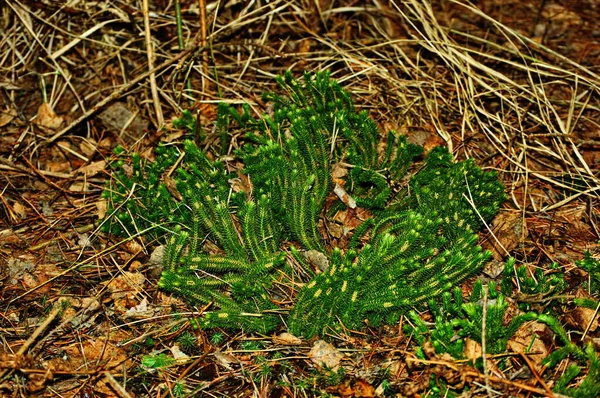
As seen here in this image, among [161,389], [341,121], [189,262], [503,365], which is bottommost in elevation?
[161,389]

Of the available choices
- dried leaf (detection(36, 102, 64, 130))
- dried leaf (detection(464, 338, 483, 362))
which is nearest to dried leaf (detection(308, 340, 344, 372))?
dried leaf (detection(464, 338, 483, 362))

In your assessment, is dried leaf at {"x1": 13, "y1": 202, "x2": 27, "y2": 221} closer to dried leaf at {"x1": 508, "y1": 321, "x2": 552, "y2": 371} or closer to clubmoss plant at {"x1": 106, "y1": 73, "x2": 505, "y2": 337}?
clubmoss plant at {"x1": 106, "y1": 73, "x2": 505, "y2": 337}

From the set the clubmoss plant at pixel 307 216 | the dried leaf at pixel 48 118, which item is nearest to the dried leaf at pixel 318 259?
the clubmoss plant at pixel 307 216

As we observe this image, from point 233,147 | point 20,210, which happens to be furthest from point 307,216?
point 20,210

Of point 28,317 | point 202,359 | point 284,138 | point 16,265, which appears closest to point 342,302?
point 202,359

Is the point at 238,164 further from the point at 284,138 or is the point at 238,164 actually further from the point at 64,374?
the point at 64,374

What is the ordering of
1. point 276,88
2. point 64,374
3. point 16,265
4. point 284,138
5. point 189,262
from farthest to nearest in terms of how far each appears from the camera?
point 276,88
point 284,138
point 16,265
point 189,262
point 64,374
